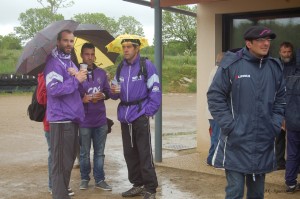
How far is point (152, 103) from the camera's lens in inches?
225

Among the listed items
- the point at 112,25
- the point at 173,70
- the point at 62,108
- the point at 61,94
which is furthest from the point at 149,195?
the point at 112,25

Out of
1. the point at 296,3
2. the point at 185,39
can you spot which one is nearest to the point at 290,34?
the point at 296,3

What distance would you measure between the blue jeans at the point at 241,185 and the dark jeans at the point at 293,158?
6.48 feet

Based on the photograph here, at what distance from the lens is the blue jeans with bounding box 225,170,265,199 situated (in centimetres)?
416

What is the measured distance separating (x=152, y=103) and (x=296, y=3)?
3.31 m

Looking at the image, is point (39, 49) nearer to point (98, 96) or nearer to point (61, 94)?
point (61, 94)

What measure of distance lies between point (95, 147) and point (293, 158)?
255 cm

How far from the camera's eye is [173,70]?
35.2 metres

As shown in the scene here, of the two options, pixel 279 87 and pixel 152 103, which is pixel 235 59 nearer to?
pixel 279 87

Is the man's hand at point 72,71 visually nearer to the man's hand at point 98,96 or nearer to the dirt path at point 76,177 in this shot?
the man's hand at point 98,96

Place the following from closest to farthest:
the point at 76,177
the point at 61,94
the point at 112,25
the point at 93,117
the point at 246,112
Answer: the point at 246,112 < the point at 61,94 < the point at 93,117 < the point at 76,177 < the point at 112,25

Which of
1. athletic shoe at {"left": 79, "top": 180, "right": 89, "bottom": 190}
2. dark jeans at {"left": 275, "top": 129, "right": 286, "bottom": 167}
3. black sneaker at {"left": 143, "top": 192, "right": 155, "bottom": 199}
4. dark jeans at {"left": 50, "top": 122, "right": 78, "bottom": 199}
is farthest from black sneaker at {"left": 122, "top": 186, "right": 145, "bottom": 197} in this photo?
dark jeans at {"left": 275, "top": 129, "right": 286, "bottom": 167}

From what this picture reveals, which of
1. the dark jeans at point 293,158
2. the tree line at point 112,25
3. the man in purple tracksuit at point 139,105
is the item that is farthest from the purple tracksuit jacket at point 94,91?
the tree line at point 112,25

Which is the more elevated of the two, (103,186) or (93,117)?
(93,117)
